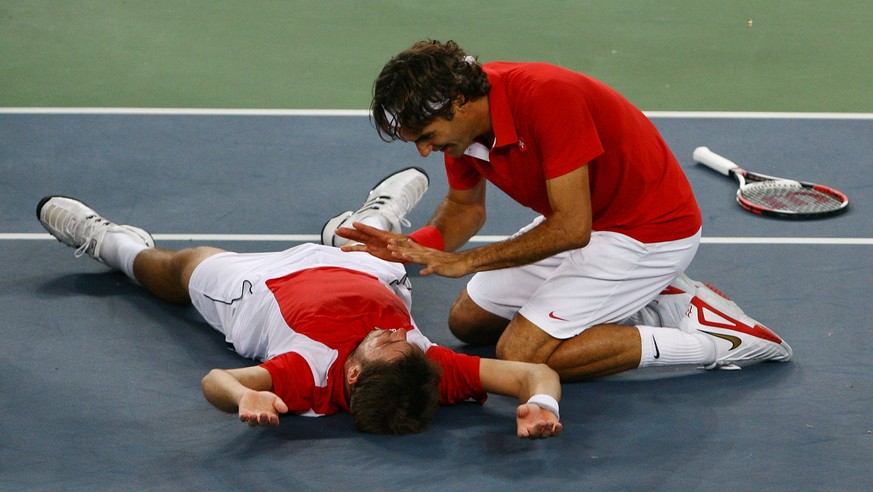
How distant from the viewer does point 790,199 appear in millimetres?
6488

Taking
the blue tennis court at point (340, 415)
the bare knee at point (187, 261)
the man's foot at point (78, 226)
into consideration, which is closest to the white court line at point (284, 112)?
the blue tennis court at point (340, 415)

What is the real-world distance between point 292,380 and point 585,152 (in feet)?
4.57

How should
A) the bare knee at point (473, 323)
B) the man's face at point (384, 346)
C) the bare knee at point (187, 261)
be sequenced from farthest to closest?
1. the bare knee at point (187, 261)
2. the bare knee at point (473, 323)
3. the man's face at point (384, 346)

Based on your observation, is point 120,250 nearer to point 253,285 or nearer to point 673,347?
point 253,285

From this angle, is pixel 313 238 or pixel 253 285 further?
pixel 313 238

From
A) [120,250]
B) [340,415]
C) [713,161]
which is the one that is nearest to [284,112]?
[120,250]

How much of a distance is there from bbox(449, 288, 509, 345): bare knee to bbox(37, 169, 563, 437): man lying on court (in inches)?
9.4

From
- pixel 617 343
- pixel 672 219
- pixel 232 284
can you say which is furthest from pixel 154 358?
pixel 672 219

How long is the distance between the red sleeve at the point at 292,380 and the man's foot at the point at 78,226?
1699 millimetres

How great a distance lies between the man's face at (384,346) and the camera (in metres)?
4.24

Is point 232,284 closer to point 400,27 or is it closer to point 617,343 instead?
point 617,343

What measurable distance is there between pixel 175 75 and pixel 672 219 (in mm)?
4858

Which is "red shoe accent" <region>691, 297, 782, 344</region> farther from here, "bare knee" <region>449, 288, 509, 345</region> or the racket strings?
the racket strings

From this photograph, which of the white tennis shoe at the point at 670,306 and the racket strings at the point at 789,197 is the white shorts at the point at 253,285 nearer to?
the white tennis shoe at the point at 670,306
